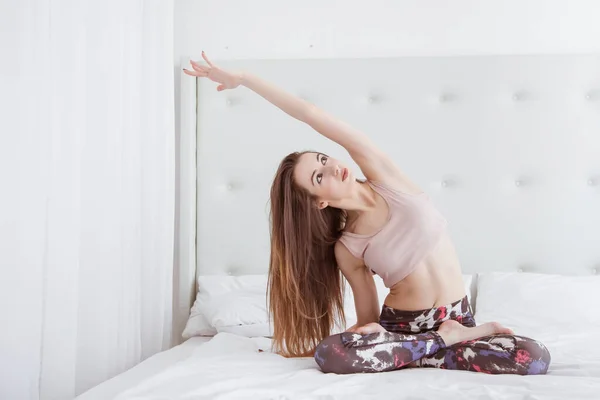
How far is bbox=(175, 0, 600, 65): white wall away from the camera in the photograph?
2596mm

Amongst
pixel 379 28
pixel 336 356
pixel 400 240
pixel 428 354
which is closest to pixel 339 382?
pixel 336 356

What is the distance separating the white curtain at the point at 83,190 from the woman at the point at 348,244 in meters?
0.33

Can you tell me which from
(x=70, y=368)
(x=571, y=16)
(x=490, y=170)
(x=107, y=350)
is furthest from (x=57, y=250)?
(x=571, y=16)

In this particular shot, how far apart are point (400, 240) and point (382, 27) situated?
122 centimetres

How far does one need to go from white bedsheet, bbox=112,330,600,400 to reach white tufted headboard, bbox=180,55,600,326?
890 mm

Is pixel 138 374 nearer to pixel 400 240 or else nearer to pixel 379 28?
pixel 400 240

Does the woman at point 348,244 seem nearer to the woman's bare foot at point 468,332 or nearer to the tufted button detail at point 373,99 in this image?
the woman's bare foot at point 468,332

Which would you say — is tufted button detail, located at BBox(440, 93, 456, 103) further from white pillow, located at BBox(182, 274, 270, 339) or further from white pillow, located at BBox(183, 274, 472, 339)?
white pillow, located at BBox(182, 274, 270, 339)

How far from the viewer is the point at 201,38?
8.99ft

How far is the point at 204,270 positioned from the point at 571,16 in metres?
1.76

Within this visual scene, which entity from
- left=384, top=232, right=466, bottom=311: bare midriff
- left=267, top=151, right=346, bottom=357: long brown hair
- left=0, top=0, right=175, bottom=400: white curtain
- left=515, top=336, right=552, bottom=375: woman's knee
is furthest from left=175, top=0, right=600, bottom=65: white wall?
left=515, top=336, right=552, bottom=375: woman's knee

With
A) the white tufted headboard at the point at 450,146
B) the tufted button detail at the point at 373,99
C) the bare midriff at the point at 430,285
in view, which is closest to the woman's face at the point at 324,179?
the bare midriff at the point at 430,285

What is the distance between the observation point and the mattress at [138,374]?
55.9 inches

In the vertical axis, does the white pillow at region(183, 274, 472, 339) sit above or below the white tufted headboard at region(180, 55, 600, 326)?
below
